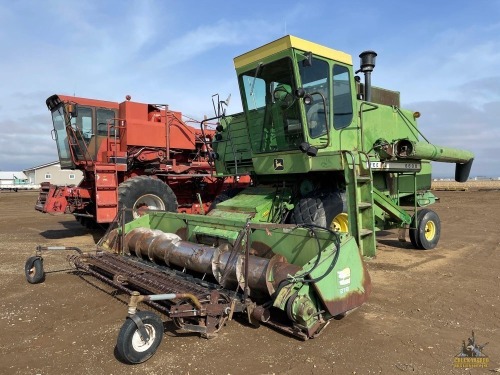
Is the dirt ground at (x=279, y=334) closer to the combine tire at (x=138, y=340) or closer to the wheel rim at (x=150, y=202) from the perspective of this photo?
the combine tire at (x=138, y=340)

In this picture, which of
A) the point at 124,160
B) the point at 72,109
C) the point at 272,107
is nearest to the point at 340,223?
the point at 272,107

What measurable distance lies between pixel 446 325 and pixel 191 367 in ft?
7.95

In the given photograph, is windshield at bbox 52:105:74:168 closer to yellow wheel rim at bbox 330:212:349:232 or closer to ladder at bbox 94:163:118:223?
ladder at bbox 94:163:118:223

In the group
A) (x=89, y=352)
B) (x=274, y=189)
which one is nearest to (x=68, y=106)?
(x=274, y=189)

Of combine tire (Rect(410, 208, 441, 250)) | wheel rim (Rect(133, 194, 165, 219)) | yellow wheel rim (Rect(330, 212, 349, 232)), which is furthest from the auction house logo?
wheel rim (Rect(133, 194, 165, 219))

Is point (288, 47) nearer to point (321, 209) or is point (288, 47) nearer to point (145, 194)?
point (321, 209)

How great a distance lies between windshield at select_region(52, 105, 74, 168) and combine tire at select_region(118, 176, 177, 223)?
2.03 metres

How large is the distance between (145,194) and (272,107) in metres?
3.89

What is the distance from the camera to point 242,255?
395 centimetres

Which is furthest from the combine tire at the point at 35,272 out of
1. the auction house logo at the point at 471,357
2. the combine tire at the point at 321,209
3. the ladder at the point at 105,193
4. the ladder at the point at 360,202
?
the auction house logo at the point at 471,357

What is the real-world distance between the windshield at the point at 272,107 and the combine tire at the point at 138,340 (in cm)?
353

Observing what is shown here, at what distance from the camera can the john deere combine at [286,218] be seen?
3307mm

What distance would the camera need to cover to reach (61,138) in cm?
976

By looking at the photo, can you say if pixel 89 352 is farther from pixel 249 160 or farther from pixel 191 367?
pixel 249 160
